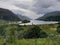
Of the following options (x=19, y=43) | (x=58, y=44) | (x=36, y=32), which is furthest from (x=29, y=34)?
(x=58, y=44)

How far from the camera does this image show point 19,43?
1280 inches

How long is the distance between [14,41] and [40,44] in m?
4.59

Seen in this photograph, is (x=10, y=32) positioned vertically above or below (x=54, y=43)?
above

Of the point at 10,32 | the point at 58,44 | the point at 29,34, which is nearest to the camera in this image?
the point at 58,44

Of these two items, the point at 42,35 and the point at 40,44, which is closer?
the point at 40,44

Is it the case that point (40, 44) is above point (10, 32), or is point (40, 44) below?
below

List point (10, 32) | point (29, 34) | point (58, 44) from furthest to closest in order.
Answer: point (29, 34) < point (10, 32) < point (58, 44)

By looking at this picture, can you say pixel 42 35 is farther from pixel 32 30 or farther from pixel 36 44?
pixel 36 44

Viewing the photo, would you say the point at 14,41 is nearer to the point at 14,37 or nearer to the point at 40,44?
the point at 14,37

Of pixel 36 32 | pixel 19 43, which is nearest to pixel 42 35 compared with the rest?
pixel 36 32

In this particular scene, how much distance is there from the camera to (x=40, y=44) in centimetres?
3108

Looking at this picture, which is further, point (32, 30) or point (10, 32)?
point (32, 30)

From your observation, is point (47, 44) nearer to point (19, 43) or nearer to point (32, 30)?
point (19, 43)

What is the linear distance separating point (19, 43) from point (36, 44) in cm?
351
